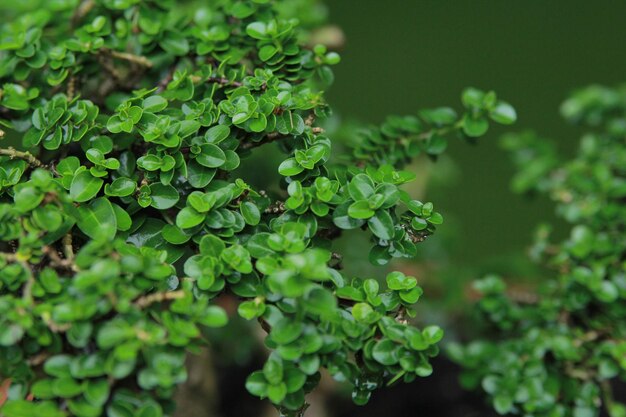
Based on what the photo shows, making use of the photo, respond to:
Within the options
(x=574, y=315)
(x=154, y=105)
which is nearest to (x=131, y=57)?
(x=154, y=105)

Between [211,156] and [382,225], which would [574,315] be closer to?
[382,225]

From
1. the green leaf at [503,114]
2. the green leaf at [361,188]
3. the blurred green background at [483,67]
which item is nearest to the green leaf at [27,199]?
the green leaf at [361,188]

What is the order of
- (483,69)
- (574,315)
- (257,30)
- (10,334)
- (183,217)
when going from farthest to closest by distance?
(483,69)
(574,315)
(257,30)
(183,217)
(10,334)

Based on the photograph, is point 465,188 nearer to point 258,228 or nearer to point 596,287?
point 596,287

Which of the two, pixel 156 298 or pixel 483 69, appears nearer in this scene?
pixel 156 298

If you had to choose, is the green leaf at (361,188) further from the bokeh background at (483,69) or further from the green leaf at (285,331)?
the bokeh background at (483,69)

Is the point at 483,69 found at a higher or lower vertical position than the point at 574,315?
lower

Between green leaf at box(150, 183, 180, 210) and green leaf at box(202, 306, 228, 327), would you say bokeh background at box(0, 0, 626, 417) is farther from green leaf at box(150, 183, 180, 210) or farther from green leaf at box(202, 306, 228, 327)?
green leaf at box(202, 306, 228, 327)
